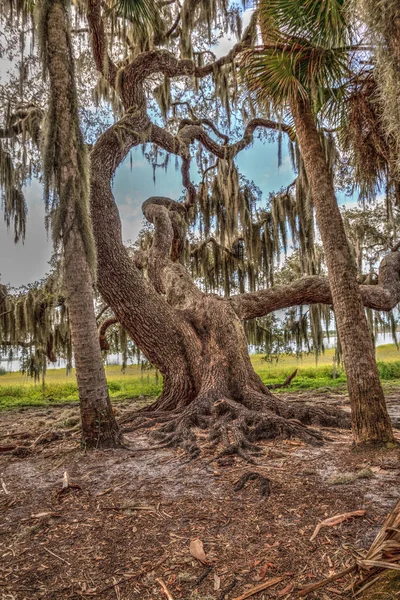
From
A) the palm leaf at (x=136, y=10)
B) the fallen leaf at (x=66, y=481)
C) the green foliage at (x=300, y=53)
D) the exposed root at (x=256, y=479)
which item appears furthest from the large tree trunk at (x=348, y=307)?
the palm leaf at (x=136, y=10)

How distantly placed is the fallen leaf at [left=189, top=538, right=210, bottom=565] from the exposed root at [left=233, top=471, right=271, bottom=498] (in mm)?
700

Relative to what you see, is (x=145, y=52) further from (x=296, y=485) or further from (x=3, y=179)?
(x=296, y=485)

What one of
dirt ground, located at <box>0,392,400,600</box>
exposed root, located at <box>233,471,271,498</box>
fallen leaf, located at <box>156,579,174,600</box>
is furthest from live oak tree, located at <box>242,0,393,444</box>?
fallen leaf, located at <box>156,579,174,600</box>

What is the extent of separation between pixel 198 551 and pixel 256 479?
102cm

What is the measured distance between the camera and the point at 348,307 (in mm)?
3398

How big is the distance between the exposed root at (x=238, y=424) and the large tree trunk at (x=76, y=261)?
0.76m

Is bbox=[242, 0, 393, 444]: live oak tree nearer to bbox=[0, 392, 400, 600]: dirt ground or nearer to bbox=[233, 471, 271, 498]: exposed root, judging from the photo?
bbox=[0, 392, 400, 600]: dirt ground

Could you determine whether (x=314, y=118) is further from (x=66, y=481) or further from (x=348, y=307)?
(x=66, y=481)

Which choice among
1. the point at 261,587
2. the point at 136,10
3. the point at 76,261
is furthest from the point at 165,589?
the point at 136,10

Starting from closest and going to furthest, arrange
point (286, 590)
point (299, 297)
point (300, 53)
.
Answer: point (286, 590), point (300, 53), point (299, 297)

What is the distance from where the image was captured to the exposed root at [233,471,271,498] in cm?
248

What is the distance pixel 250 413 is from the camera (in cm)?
419

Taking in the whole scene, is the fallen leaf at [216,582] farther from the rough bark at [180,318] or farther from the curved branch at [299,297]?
the curved branch at [299,297]

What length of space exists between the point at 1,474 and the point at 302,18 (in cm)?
478
